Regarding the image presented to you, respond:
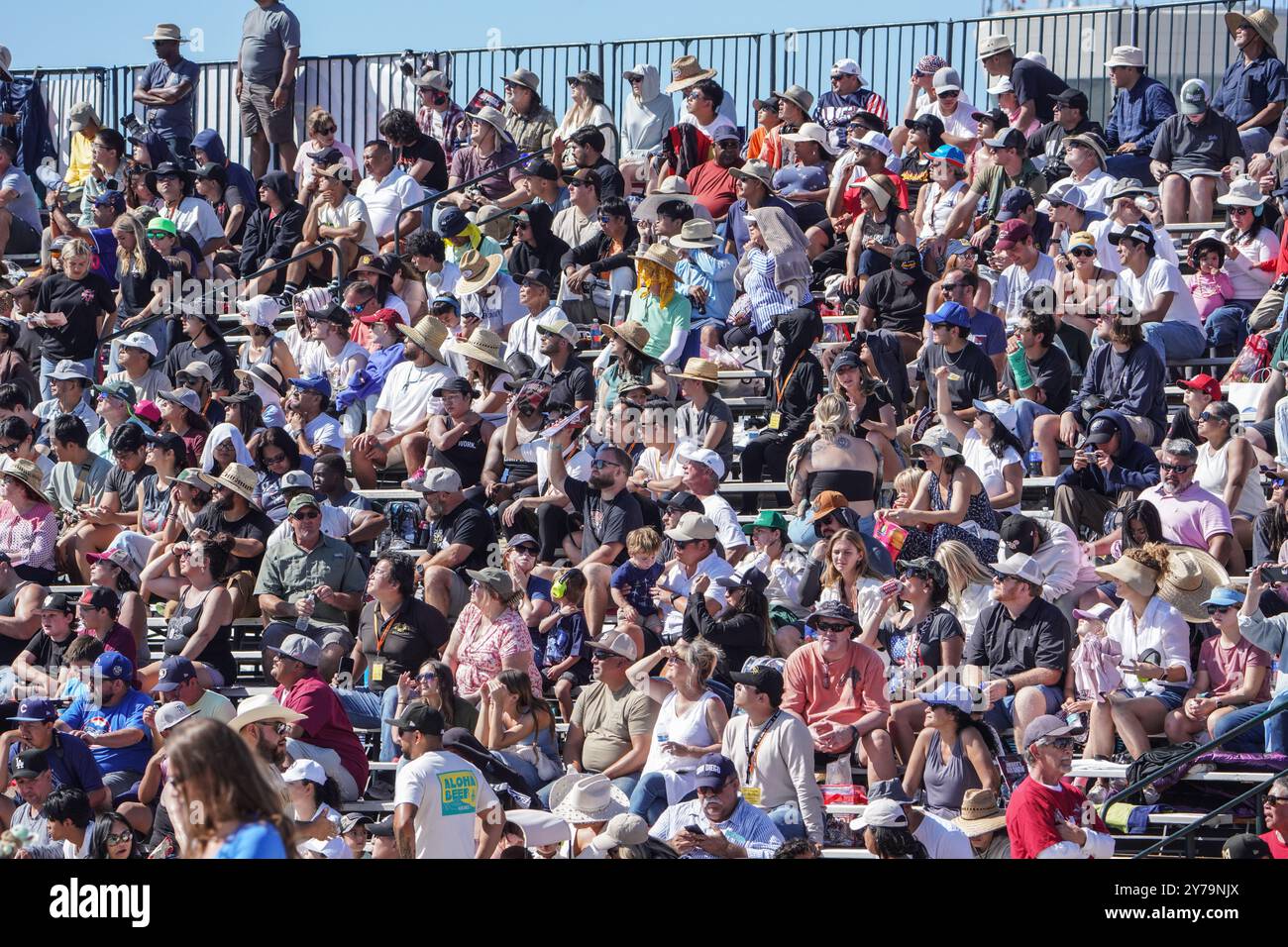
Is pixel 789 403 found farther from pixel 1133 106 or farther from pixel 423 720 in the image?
pixel 1133 106

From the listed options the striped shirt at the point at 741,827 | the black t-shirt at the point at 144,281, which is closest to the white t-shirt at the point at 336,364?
the black t-shirt at the point at 144,281

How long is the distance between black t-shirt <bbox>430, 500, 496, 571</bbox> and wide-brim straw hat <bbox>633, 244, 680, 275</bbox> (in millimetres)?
2333

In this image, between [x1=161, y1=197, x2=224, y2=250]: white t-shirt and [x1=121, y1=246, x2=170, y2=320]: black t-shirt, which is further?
[x1=161, y1=197, x2=224, y2=250]: white t-shirt

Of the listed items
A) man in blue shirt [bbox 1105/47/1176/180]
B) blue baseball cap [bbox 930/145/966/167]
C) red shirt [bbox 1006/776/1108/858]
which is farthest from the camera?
man in blue shirt [bbox 1105/47/1176/180]

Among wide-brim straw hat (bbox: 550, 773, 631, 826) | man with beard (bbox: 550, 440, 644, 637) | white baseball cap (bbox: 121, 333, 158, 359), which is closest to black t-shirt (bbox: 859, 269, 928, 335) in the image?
man with beard (bbox: 550, 440, 644, 637)

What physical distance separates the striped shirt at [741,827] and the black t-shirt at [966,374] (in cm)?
398

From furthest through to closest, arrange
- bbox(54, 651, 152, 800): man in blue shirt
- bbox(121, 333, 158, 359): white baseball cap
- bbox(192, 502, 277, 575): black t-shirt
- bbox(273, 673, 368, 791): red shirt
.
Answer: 1. bbox(121, 333, 158, 359): white baseball cap
2. bbox(192, 502, 277, 575): black t-shirt
3. bbox(54, 651, 152, 800): man in blue shirt
4. bbox(273, 673, 368, 791): red shirt

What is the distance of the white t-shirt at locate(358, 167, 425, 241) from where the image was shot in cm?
1684

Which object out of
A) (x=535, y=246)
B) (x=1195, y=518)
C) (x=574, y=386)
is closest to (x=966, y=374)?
(x=1195, y=518)

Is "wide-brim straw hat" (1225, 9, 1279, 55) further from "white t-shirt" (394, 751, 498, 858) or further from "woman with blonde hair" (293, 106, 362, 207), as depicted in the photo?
"white t-shirt" (394, 751, 498, 858)

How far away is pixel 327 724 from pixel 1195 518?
4.49 meters

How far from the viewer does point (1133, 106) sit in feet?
53.1
